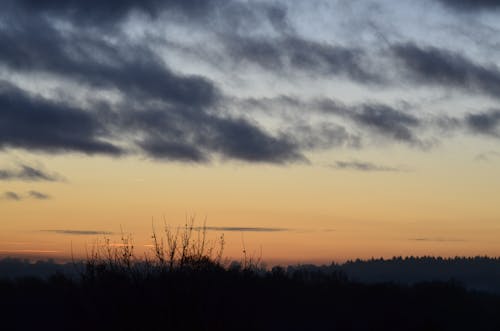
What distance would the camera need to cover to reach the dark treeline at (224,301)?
21.8 m

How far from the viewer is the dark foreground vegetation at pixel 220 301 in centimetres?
2181

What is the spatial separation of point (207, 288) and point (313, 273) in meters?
27.7

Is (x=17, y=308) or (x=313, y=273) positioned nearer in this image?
(x=17, y=308)

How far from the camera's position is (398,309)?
39.9 metres

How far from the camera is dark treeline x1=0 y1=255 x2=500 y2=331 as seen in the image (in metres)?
21.8

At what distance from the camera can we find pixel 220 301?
22.7 m

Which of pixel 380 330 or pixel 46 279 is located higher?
pixel 46 279

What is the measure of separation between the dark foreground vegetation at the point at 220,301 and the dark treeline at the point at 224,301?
1.0 inches

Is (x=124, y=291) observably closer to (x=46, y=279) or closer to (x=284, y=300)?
(x=46, y=279)

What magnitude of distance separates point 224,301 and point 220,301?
1.09 ft

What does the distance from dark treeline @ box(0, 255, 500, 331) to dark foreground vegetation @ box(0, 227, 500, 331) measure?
26 millimetres

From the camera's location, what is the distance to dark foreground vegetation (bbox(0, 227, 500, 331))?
71.6 feet

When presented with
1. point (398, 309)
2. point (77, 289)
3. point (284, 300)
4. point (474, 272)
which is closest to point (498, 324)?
point (398, 309)

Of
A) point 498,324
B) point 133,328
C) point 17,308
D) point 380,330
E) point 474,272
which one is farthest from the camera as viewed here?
point 474,272
